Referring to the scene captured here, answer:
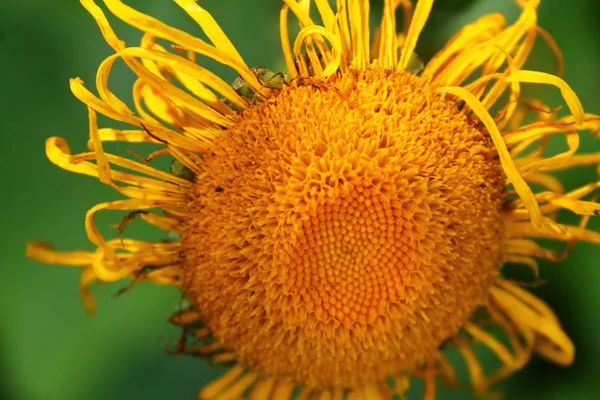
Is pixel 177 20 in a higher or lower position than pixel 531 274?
higher

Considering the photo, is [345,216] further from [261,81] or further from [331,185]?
[261,81]

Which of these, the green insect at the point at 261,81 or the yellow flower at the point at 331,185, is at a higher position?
the green insect at the point at 261,81

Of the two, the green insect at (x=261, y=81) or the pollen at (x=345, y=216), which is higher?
the green insect at (x=261, y=81)

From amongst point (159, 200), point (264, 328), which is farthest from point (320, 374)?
point (159, 200)

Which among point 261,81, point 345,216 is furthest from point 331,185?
point 261,81

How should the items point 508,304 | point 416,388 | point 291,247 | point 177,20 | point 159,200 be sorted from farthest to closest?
point 416,388 < point 177,20 < point 508,304 < point 159,200 < point 291,247

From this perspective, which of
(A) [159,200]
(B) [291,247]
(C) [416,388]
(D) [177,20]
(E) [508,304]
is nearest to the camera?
(B) [291,247]

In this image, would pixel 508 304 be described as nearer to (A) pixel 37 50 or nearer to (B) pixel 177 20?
(B) pixel 177 20

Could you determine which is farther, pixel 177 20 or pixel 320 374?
pixel 177 20
